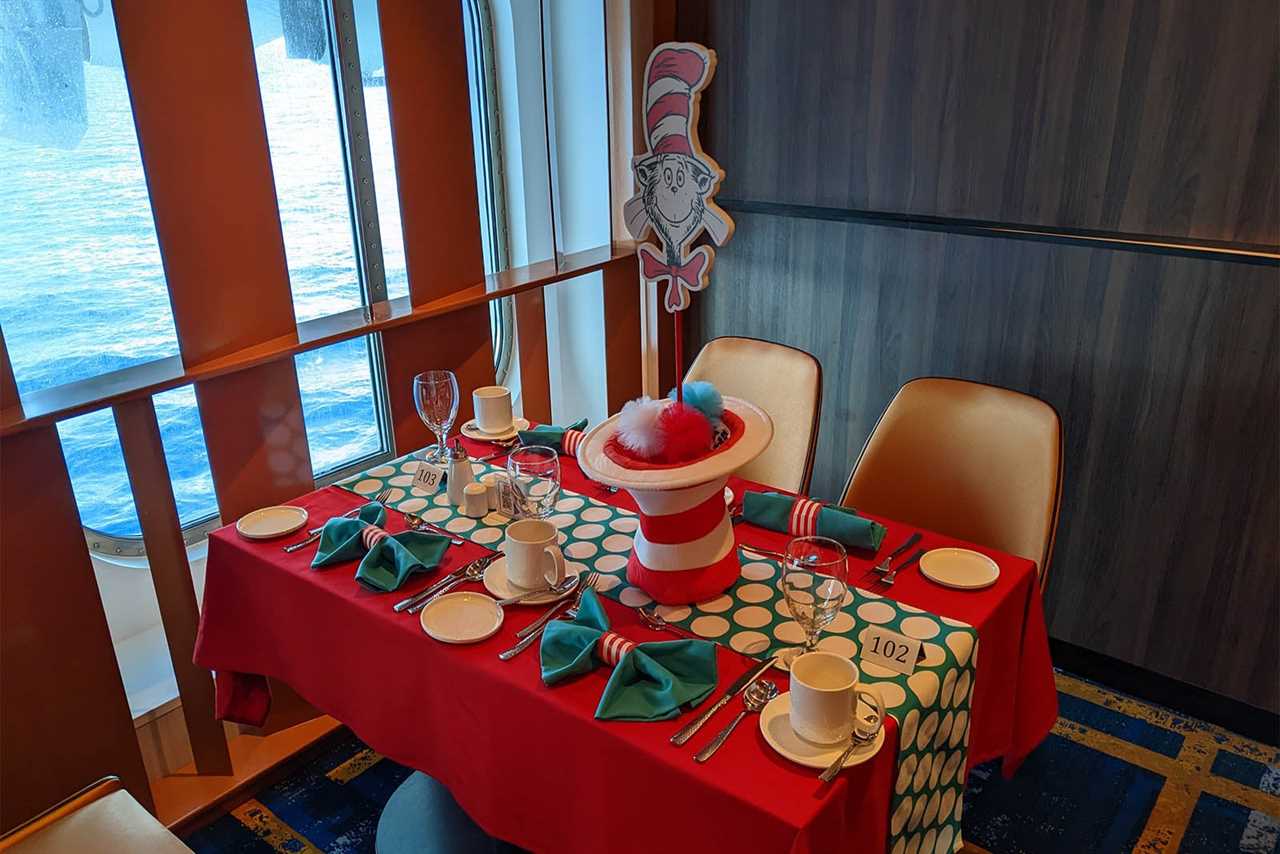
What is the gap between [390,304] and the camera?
2.51m

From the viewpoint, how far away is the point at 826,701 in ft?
3.91

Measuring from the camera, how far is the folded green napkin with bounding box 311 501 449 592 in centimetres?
161

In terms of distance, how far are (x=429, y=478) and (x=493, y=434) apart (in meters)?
0.25

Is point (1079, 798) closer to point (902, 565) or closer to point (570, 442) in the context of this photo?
point (902, 565)

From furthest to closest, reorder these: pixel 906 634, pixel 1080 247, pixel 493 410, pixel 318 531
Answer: pixel 1080 247, pixel 493 410, pixel 318 531, pixel 906 634

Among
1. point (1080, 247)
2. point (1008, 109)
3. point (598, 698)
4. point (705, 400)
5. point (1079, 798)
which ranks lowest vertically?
point (1079, 798)

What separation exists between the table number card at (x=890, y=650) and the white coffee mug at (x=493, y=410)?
1082mm

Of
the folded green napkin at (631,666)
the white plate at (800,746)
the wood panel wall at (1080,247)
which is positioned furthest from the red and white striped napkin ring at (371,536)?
the wood panel wall at (1080,247)

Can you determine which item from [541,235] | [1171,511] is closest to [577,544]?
[1171,511]

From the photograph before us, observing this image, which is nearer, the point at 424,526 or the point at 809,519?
the point at 809,519

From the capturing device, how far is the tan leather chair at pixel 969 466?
1.90m

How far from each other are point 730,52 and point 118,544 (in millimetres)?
2351

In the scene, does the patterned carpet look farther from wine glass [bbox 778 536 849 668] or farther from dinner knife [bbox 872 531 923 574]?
wine glass [bbox 778 536 849 668]

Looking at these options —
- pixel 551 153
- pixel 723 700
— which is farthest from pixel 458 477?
pixel 551 153
